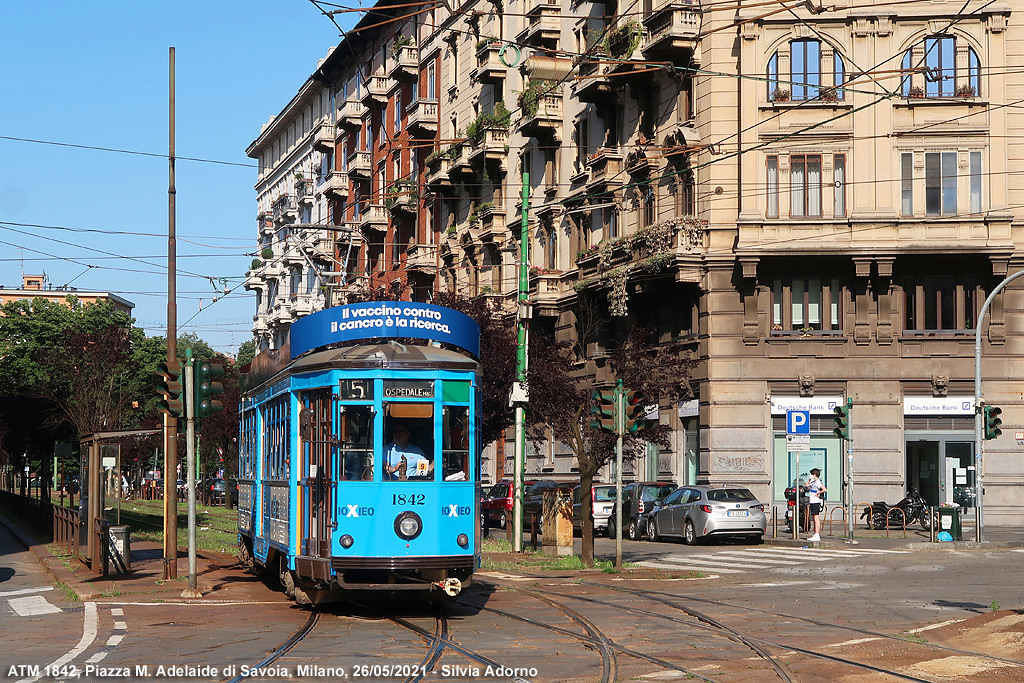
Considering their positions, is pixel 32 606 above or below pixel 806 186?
below

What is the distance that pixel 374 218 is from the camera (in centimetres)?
6581

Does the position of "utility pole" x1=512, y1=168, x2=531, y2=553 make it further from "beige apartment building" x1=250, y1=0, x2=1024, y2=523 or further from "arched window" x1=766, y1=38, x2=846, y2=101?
"arched window" x1=766, y1=38, x2=846, y2=101

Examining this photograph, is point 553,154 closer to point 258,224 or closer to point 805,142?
point 805,142

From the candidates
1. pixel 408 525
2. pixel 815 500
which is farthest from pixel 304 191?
pixel 408 525

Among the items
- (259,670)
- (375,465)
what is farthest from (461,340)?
(259,670)

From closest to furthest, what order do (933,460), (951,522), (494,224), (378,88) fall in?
(951,522), (933,460), (494,224), (378,88)

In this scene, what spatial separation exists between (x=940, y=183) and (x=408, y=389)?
26.4 m

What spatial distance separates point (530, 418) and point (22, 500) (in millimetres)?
20396

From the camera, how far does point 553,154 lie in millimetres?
48250

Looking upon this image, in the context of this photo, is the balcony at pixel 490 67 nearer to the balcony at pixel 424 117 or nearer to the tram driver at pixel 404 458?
the balcony at pixel 424 117

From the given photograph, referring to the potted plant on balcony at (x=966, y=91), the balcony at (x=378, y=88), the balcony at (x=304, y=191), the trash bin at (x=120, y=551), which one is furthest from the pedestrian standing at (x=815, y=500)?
the balcony at (x=304, y=191)

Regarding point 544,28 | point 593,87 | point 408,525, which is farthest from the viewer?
point 544,28

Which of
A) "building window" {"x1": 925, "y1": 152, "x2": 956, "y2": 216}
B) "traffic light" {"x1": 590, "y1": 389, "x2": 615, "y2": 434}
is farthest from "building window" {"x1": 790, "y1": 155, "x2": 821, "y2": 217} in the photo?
"traffic light" {"x1": 590, "y1": 389, "x2": 615, "y2": 434}

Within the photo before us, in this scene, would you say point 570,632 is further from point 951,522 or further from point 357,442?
point 951,522
